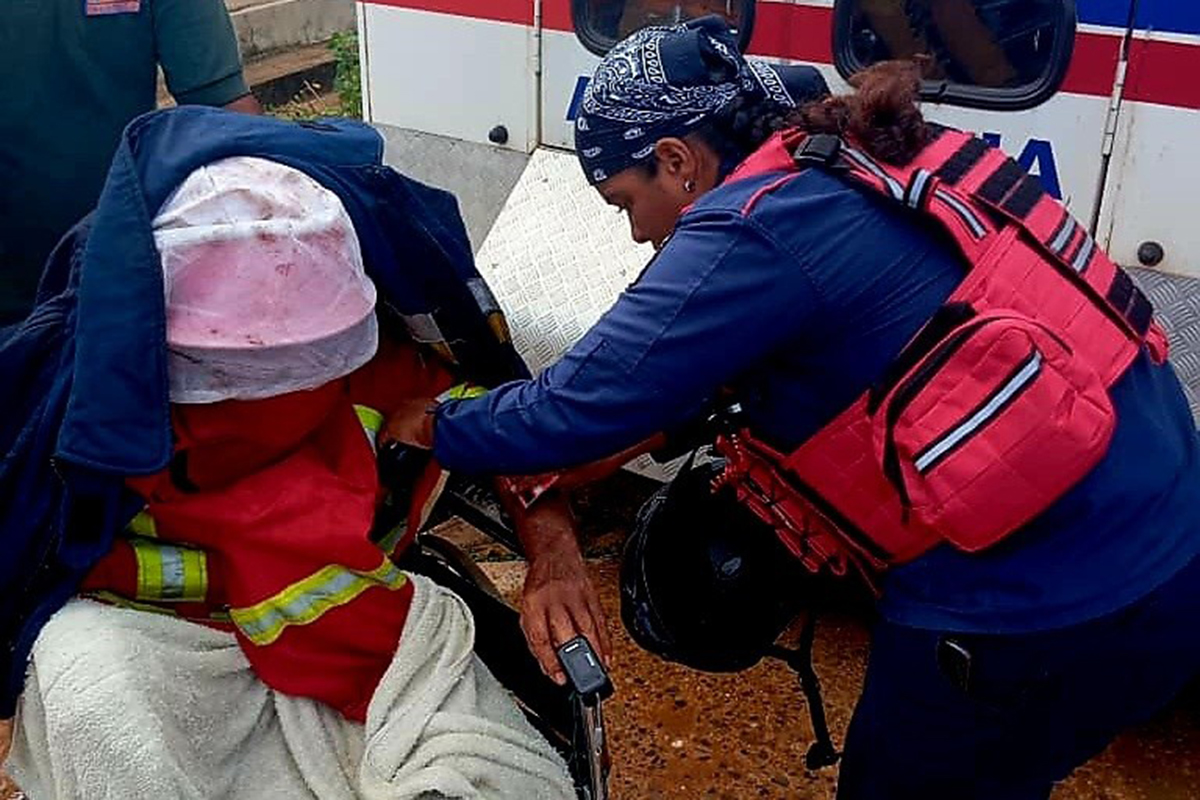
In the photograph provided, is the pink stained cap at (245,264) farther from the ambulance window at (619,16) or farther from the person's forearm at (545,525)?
the ambulance window at (619,16)

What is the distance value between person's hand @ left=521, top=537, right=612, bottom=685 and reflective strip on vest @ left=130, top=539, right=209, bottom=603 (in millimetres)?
479

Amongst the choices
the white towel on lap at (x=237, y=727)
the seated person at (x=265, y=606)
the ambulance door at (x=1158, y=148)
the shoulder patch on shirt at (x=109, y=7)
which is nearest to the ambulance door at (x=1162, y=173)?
the ambulance door at (x=1158, y=148)

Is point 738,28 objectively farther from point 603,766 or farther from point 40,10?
point 603,766

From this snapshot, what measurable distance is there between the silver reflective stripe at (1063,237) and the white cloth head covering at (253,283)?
958 mm

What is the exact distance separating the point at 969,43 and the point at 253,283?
2.02 meters

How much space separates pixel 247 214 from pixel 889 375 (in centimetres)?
87

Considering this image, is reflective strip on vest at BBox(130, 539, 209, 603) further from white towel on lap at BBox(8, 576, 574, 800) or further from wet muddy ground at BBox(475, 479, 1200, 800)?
wet muddy ground at BBox(475, 479, 1200, 800)

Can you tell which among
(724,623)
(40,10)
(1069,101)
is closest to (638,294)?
(724,623)

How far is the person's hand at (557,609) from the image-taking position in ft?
7.02

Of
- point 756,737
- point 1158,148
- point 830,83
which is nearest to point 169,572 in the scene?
point 756,737

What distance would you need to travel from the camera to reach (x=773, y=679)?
3.59m

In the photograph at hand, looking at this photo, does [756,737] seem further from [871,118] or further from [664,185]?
[871,118]

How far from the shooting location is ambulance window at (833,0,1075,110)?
3.17 meters

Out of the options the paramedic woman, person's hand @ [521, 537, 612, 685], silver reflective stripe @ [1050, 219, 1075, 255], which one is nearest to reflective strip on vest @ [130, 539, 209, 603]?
the paramedic woman
